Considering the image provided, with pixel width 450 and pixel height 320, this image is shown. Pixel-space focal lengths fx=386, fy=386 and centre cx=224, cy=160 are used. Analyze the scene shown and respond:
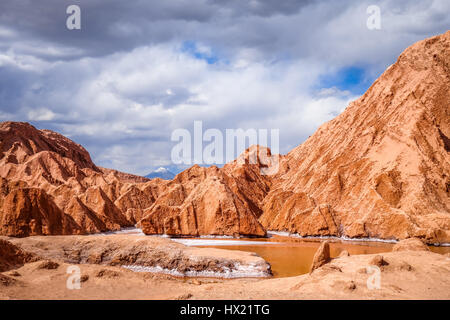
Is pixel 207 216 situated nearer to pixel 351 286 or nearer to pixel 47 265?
pixel 47 265

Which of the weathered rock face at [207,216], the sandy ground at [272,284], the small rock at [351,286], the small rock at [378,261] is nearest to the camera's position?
the sandy ground at [272,284]

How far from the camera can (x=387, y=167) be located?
176 feet

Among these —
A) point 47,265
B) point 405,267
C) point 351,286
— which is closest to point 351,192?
point 405,267

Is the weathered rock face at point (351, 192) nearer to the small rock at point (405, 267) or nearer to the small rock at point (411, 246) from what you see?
the small rock at point (411, 246)

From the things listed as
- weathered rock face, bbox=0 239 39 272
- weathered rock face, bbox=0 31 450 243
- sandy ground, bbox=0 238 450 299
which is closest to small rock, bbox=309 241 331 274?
sandy ground, bbox=0 238 450 299

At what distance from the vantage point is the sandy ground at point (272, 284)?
14156 millimetres

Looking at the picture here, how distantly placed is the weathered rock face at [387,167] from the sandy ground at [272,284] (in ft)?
80.0

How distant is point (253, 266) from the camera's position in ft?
77.4

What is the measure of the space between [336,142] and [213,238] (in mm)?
35323

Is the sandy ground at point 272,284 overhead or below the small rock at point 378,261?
below

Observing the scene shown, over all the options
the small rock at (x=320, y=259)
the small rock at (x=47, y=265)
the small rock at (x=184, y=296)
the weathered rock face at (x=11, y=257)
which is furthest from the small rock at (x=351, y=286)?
the weathered rock face at (x=11, y=257)

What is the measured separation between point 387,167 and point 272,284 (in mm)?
40744
